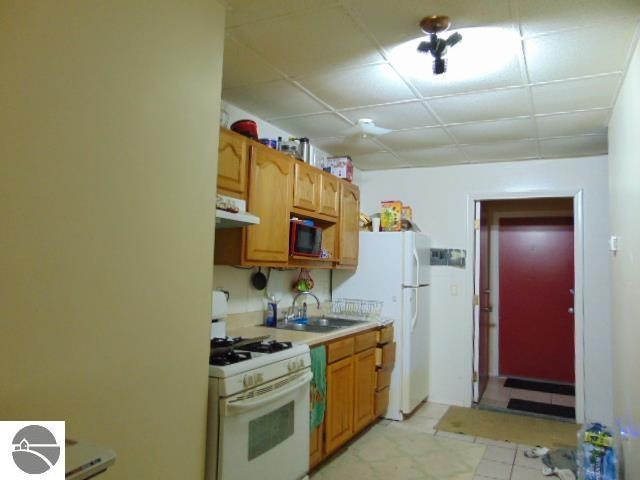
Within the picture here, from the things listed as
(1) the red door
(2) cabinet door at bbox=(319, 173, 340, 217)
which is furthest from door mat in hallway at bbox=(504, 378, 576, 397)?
(2) cabinet door at bbox=(319, 173, 340, 217)

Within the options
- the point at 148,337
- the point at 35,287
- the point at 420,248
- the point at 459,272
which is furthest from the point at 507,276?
the point at 35,287

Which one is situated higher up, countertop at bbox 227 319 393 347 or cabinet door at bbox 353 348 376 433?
countertop at bbox 227 319 393 347

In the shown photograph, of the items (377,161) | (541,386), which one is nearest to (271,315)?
(377,161)

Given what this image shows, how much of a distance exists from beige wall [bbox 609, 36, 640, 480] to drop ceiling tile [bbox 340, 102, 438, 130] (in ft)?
3.74

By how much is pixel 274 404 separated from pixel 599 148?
3.36 meters

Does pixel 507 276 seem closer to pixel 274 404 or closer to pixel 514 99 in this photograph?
pixel 514 99

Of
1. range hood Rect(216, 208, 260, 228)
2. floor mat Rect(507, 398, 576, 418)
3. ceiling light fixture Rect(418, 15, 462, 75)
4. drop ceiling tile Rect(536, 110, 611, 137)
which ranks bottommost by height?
floor mat Rect(507, 398, 576, 418)

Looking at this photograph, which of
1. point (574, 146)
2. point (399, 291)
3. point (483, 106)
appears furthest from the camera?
point (399, 291)

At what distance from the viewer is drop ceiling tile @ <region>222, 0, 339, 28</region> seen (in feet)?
6.21

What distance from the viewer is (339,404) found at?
3.11m

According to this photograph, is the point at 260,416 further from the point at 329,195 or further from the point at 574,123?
the point at 574,123

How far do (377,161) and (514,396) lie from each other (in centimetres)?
282

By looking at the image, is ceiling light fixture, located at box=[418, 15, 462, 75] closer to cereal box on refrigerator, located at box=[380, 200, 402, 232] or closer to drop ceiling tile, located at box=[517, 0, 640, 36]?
drop ceiling tile, located at box=[517, 0, 640, 36]

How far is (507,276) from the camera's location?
5570mm
